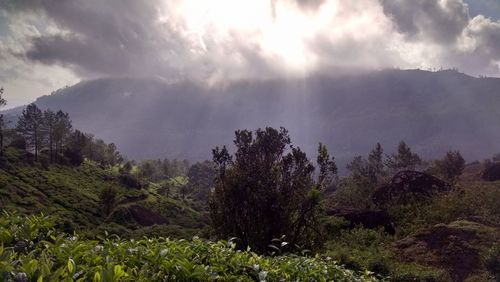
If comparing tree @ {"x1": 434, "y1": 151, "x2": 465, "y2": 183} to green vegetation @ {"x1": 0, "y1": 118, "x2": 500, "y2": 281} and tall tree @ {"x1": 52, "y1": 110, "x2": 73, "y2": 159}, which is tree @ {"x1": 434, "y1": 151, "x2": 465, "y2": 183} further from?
tall tree @ {"x1": 52, "y1": 110, "x2": 73, "y2": 159}

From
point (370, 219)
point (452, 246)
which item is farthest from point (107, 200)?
point (452, 246)

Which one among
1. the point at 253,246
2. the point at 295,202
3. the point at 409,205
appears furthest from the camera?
the point at 409,205

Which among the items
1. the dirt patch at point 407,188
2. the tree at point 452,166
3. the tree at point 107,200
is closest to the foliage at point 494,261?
the dirt patch at point 407,188

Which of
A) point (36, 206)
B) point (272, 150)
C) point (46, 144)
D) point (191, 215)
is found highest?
point (46, 144)

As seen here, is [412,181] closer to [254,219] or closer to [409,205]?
[409,205]

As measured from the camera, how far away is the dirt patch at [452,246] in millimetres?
21484

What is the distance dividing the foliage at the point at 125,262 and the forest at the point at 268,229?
0.04 ft

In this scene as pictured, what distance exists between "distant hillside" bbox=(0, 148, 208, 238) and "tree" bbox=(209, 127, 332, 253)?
31.0 m

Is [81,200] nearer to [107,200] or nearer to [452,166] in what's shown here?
[107,200]

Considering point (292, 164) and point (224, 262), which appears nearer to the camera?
point (224, 262)

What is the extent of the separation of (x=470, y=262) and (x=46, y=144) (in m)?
101

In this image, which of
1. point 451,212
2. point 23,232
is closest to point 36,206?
point 451,212

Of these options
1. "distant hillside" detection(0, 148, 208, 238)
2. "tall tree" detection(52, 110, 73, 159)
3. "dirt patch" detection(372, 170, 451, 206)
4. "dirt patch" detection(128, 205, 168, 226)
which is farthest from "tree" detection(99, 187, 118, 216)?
"dirt patch" detection(372, 170, 451, 206)

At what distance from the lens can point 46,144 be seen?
3991 inches
